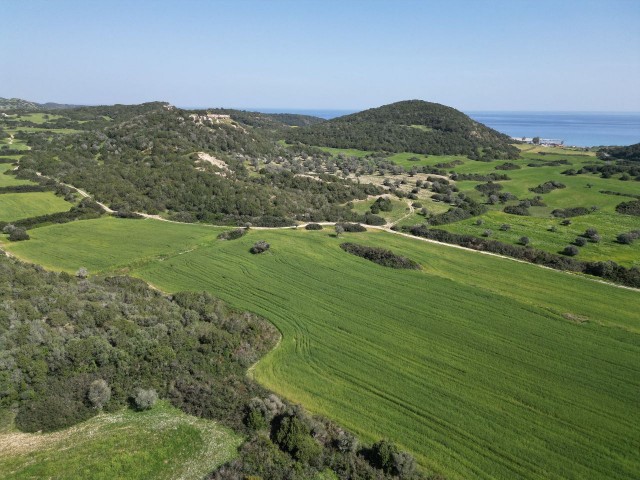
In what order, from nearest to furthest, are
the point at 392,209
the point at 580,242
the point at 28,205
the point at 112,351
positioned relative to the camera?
the point at 112,351 < the point at 580,242 < the point at 28,205 < the point at 392,209

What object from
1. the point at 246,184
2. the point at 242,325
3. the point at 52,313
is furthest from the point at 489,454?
the point at 246,184

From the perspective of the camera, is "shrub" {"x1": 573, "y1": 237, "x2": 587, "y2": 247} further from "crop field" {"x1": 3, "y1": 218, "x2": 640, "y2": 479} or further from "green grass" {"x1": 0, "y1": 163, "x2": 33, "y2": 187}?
"green grass" {"x1": 0, "y1": 163, "x2": 33, "y2": 187}

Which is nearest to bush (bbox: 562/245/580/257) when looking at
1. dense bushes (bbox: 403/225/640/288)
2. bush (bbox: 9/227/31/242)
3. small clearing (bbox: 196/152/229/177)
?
dense bushes (bbox: 403/225/640/288)

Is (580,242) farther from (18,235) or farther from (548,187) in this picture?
(18,235)

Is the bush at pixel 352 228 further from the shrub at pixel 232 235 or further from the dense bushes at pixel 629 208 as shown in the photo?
the dense bushes at pixel 629 208

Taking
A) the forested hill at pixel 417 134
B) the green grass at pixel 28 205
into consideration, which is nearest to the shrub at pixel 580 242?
the green grass at pixel 28 205

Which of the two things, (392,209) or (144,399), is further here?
(392,209)

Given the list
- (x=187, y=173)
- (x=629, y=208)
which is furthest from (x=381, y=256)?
(x=629, y=208)

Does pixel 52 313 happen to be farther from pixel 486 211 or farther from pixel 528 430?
pixel 486 211
